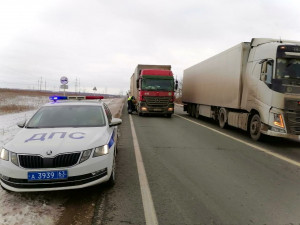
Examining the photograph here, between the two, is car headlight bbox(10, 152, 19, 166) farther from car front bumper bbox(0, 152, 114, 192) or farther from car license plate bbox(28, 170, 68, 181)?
car license plate bbox(28, 170, 68, 181)

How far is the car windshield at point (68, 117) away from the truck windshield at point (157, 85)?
13.2 meters

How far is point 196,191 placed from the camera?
4664mm

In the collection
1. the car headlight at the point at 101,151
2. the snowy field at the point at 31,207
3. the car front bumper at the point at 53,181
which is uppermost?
the car headlight at the point at 101,151

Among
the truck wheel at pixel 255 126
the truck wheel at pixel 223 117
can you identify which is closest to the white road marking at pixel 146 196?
the truck wheel at pixel 255 126

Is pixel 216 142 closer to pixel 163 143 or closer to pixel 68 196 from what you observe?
pixel 163 143

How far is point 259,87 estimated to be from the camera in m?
9.81

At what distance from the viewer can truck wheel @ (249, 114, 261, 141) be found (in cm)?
1004

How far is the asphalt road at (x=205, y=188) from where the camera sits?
3.76 m

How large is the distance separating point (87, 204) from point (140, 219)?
0.94 metres

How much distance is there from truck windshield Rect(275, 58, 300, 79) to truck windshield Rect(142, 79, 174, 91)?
35.3ft

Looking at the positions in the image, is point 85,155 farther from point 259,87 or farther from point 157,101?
point 157,101

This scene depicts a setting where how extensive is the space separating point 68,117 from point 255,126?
729cm

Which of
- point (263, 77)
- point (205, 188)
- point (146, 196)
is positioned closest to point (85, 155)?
point (146, 196)

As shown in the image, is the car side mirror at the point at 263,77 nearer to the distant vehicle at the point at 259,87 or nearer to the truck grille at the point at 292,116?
the distant vehicle at the point at 259,87
